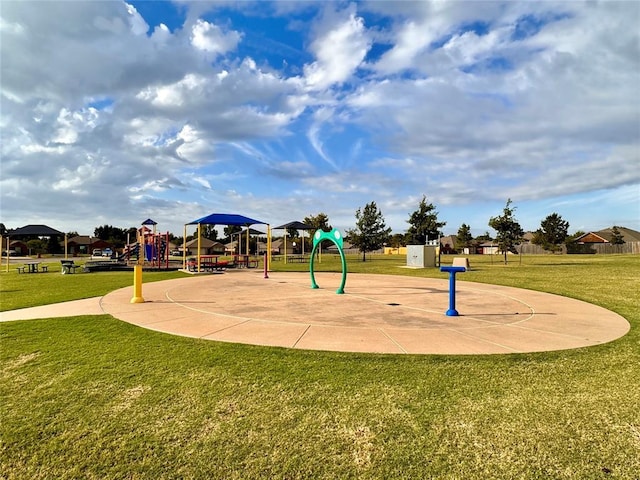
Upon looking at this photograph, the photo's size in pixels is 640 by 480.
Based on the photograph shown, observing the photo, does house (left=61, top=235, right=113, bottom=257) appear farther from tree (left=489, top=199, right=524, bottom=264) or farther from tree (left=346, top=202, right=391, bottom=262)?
tree (left=489, top=199, right=524, bottom=264)

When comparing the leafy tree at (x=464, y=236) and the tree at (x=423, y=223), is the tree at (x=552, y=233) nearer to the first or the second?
the leafy tree at (x=464, y=236)

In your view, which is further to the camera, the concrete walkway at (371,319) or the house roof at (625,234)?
the house roof at (625,234)

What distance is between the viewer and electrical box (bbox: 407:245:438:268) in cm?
2648

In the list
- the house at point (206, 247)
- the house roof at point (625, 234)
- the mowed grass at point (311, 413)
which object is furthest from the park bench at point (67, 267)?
the house roof at point (625, 234)

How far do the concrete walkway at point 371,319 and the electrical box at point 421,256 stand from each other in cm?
1415

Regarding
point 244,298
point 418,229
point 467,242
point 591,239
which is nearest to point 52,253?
point 418,229

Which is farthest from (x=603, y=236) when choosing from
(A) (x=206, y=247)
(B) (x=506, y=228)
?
(A) (x=206, y=247)

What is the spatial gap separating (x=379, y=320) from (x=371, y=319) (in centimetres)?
18

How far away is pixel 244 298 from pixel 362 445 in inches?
324

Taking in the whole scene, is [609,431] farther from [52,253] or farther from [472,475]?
[52,253]

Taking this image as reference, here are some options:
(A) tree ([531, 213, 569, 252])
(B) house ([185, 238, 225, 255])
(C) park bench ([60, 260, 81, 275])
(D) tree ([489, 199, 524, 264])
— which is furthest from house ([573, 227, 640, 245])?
(C) park bench ([60, 260, 81, 275])

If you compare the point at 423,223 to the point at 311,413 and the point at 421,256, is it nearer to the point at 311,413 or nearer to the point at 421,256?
the point at 421,256

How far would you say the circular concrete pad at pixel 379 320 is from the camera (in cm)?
606

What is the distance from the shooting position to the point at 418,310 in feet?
30.0
